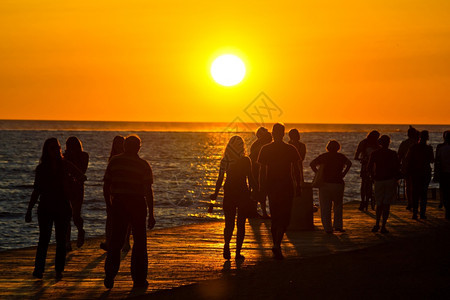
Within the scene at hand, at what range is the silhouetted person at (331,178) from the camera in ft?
48.9

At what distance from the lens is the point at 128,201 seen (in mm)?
9969

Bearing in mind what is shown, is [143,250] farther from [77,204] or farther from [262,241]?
[262,241]

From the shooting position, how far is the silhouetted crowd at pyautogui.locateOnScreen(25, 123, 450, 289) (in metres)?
10.0

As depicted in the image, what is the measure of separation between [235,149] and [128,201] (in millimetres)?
2508

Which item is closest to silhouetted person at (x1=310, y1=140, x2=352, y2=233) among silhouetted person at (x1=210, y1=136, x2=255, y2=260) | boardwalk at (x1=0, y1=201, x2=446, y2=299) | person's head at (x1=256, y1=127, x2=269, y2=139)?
boardwalk at (x1=0, y1=201, x2=446, y2=299)

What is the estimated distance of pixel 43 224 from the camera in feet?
35.0

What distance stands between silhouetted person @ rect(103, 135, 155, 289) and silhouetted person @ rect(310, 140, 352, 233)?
545 cm

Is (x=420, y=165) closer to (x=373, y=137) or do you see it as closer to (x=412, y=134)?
(x=373, y=137)

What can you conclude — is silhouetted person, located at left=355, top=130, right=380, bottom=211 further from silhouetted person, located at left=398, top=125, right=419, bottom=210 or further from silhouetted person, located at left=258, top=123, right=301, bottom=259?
silhouetted person, located at left=258, top=123, right=301, bottom=259

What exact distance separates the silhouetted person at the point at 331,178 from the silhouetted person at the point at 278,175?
264cm

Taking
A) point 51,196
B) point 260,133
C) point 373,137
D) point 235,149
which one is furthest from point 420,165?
point 51,196

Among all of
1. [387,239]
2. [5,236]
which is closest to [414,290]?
[387,239]

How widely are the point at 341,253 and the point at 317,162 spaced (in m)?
2.63

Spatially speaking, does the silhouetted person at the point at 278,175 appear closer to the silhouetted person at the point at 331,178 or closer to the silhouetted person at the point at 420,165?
the silhouetted person at the point at 331,178
